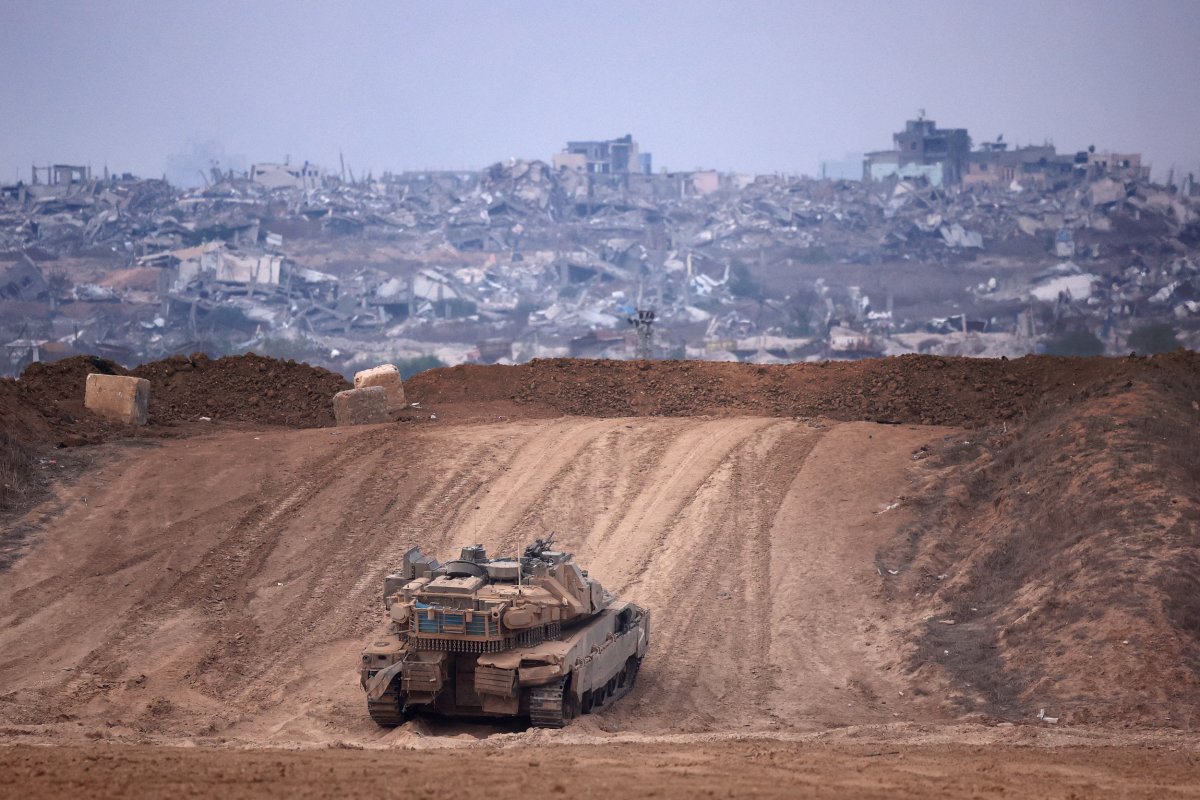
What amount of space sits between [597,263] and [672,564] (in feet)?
290

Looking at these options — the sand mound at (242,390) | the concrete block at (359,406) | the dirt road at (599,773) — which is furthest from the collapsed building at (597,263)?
the dirt road at (599,773)

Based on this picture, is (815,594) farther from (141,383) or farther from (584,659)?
(141,383)

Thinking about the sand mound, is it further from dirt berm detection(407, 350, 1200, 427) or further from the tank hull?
the tank hull

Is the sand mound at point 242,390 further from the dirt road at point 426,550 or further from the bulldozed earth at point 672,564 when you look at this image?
the dirt road at point 426,550

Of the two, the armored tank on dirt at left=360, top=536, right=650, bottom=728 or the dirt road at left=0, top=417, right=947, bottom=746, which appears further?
the dirt road at left=0, top=417, right=947, bottom=746

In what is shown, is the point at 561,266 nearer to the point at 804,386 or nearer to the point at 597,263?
the point at 597,263

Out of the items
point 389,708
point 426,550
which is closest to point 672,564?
point 426,550

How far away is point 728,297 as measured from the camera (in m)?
102

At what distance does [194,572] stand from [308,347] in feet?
206

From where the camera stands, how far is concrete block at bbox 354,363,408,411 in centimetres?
3109

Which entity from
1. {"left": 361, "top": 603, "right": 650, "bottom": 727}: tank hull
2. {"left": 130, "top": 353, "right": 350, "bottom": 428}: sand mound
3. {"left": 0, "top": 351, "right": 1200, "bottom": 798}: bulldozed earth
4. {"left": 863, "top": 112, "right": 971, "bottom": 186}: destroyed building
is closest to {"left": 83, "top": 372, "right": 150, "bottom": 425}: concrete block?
{"left": 0, "top": 351, "right": 1200, "bottom": 798}: bulldozed earth

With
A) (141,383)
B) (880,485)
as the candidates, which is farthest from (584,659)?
(141,383)

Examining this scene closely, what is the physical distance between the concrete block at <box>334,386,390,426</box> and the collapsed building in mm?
46444

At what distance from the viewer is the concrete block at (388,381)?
31094mm
